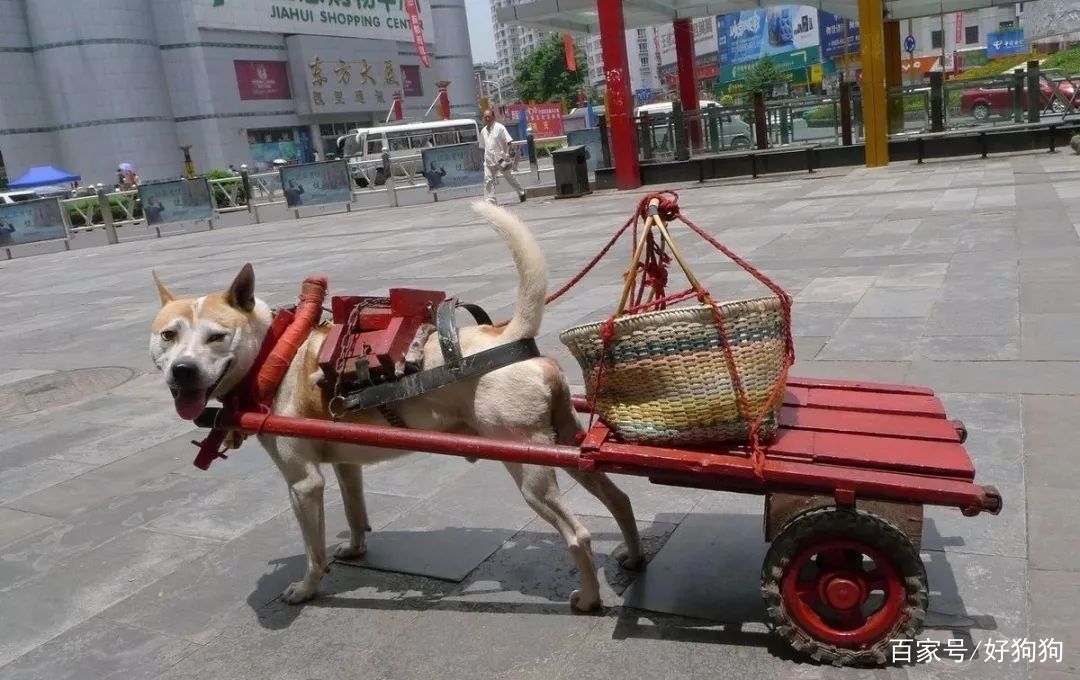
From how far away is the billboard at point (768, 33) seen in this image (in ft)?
228

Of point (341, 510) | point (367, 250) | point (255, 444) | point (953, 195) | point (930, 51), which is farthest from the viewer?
point (930, 51)

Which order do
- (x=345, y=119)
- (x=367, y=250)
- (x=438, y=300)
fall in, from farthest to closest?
(x=345, y=119)
(x=367, y=250)
(x=438, y=300)

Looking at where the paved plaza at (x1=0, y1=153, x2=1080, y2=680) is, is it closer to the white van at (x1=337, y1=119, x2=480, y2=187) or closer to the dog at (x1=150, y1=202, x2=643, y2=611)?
the dog at (x1=150, y1=202, x2=643, y2=611)

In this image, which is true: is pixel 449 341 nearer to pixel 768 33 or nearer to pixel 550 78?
pixel 768 33

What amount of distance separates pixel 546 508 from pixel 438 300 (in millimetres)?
898

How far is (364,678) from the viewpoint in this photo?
9.52 feet

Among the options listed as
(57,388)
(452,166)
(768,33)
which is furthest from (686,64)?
(768,33)

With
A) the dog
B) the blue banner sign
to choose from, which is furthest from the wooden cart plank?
the blue banner sign

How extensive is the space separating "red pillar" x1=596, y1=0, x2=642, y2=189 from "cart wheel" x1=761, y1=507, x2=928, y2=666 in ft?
56.7

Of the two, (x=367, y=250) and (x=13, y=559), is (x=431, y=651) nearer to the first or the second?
(x=13, y=559)

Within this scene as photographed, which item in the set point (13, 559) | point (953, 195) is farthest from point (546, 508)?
point (953, 195)

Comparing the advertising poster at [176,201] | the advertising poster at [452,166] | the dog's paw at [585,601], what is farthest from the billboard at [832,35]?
the dog's paw at [585,601]

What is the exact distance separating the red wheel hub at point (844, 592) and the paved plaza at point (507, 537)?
0.13 m

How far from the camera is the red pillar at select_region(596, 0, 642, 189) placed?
18609mm
